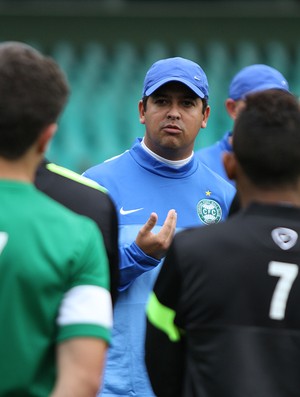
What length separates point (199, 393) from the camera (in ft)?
10.8

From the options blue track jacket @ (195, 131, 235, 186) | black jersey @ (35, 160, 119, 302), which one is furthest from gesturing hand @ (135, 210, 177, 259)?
blue track jacket @ (195, 131, 235, 186)

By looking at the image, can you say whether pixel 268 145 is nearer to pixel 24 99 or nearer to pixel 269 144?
pixel 269 144

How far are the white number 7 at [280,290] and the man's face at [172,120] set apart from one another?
1.81 meters

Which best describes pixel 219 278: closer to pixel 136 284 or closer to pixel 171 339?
pixel 171 339

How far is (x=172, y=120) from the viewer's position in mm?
5023

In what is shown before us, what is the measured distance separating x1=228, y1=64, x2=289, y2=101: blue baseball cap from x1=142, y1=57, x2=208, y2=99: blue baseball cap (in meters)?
1.62

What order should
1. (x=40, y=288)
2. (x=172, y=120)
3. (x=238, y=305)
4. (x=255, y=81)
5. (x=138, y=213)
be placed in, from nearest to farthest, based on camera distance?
1. (x=40, y=288)
2. (x=238, y=305)
3. (x=138, y=213)
4. (x=172, y=120)
5. (x=255, y=81)

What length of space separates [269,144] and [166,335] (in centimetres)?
65

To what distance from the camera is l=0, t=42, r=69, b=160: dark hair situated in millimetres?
3113

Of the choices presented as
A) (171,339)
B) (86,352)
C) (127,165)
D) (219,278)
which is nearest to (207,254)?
(219,278)

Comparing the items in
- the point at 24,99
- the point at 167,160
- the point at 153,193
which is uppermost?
the point at 24,99

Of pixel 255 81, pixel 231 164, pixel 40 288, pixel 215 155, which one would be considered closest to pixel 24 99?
pixel 40 288

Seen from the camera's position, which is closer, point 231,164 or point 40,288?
point 40,288

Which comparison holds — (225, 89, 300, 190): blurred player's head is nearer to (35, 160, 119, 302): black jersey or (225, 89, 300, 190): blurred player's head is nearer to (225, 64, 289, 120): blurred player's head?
(35, 160, 119, 302): black jersey
